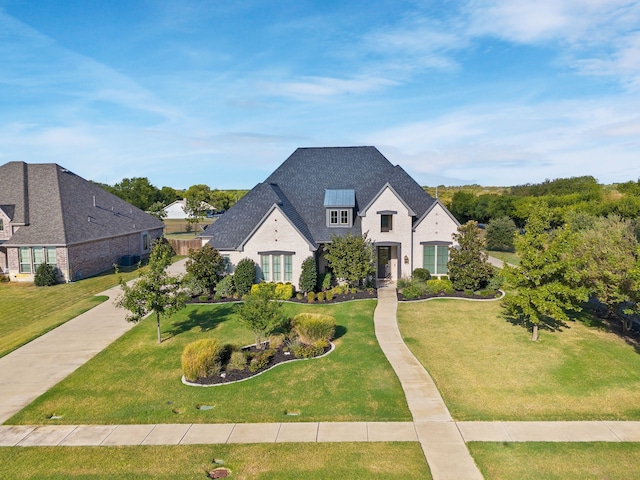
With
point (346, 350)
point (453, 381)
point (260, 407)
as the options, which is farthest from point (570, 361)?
point (260, 407)

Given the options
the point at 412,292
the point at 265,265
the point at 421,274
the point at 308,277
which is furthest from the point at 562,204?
the point at 265,265

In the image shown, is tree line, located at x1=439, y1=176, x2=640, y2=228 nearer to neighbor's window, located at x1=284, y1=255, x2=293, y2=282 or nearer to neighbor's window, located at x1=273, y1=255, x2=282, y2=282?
neighbor's window, located at x1=284, y1=255, x2=293, y2=282

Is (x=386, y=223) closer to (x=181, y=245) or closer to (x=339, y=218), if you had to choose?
(x=339, y=218)

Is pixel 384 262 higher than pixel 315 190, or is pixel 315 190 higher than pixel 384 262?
pixel 315 190

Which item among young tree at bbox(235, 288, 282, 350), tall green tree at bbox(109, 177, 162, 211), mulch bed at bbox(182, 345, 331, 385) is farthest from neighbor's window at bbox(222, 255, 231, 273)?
tall green tree at bbox(109, 177, 162, 211)

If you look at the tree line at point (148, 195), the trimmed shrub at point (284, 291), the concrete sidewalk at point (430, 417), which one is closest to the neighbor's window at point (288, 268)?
the trimmed shrub at point (284, 291)

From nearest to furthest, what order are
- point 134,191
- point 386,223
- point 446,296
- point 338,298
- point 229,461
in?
point 229,461 < point 338,298 < point 446,296 < point 386,223 < point 134,191

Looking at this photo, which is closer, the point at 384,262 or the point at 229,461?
the point at 229,461

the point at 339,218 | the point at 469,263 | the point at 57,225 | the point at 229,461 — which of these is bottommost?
the point at 229,461
